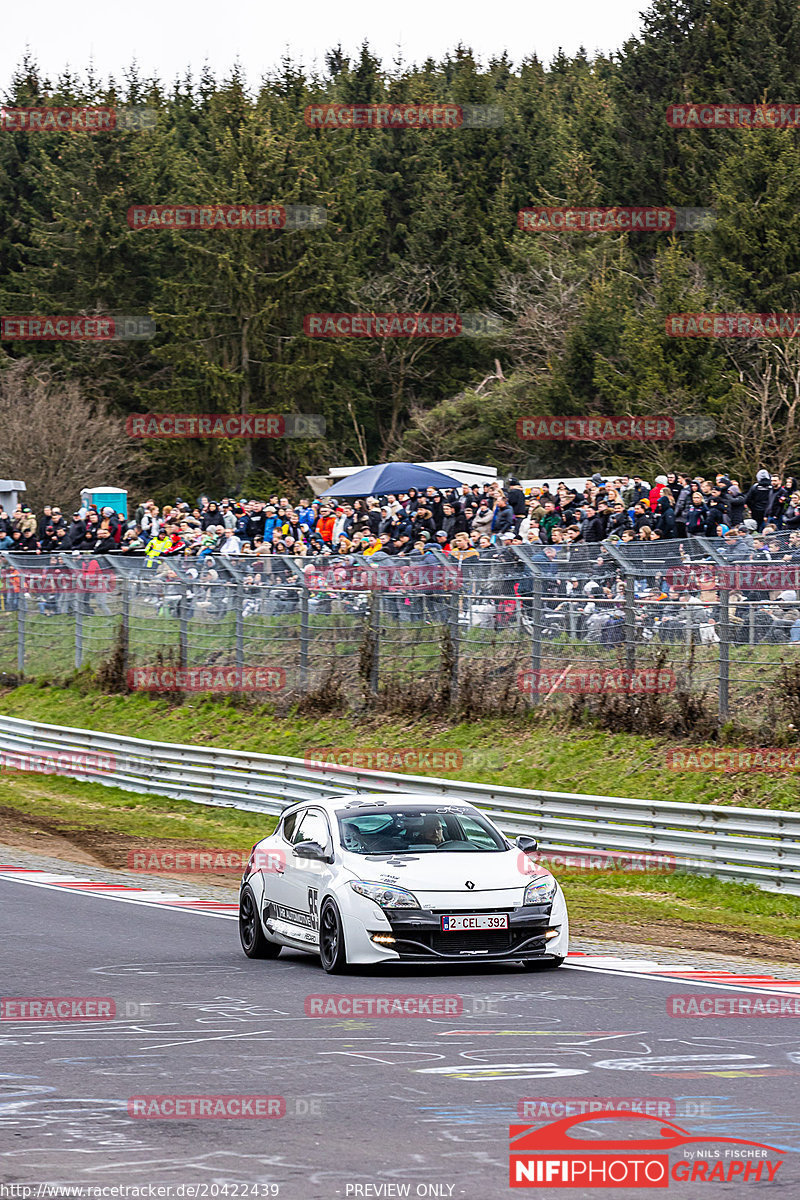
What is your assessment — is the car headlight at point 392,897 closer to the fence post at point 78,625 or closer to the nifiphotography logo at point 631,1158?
the nifiphotography logo at point 631,1158

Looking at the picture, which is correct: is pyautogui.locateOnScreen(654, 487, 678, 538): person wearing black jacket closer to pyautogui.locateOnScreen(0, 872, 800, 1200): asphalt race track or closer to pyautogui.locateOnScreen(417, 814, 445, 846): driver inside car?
pyautogui.locateOnScreen(417, 814, 445, 846): driver inside car

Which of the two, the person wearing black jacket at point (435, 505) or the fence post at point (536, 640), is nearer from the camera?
the fence post at point (536, 640)

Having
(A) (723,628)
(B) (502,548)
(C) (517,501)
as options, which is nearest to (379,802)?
(A) (723,628)

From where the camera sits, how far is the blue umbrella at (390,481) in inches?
1433

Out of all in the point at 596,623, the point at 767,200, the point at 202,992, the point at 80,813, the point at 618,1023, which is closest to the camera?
the point at 618,1023

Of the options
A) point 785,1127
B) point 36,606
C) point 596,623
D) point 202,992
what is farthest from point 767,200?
point 785,1127

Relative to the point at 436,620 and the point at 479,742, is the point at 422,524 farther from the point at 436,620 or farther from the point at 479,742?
the point at 479,742

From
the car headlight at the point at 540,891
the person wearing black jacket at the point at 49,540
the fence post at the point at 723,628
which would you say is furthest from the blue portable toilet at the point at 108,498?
the car headlight at the point at 540,891

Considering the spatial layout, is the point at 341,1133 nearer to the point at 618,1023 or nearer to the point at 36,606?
the point at 618,1023

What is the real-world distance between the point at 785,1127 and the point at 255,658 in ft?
75.4

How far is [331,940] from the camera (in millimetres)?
12617

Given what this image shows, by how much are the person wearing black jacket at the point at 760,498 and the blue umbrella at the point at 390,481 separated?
10587 mm

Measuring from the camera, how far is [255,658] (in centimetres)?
3005

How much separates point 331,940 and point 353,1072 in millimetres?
3674
